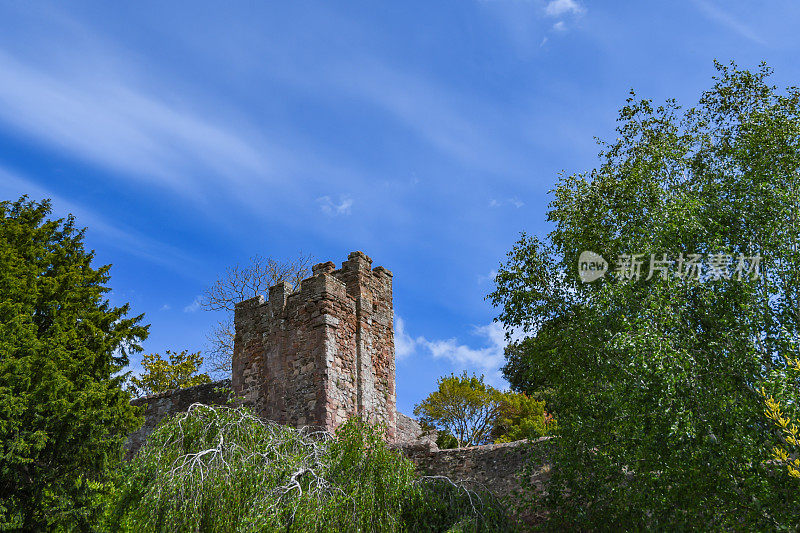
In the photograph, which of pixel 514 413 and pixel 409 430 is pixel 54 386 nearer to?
pixel 409 430

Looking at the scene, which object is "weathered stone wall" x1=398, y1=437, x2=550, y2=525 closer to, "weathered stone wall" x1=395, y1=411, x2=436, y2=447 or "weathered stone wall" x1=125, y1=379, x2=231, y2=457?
"weathered stone wall" x1=125, y1=379, x2=231, y2=457

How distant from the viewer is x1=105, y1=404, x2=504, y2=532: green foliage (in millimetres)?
8461

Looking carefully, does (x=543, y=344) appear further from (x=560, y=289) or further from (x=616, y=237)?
(x=616, y=237)

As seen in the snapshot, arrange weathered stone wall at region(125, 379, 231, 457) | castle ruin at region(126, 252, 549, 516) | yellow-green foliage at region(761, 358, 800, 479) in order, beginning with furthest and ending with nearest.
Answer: weathered stone wall at region(125, 379, 231, 457) → castle ruin at region(126, 252, 549, 516) → yellow-green foliage at region(761, 358, 800, 479)

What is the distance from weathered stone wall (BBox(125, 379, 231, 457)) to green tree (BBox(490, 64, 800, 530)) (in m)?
7.34

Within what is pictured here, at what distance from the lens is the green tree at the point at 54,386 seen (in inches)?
453

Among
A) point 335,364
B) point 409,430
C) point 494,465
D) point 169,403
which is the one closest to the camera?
point 494,465

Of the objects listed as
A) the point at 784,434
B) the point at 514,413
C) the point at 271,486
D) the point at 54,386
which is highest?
the point at 514,413

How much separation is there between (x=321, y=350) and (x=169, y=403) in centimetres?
538

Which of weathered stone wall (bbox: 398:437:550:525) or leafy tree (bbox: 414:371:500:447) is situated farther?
leafy tree (bbox: 414:371:500:447)

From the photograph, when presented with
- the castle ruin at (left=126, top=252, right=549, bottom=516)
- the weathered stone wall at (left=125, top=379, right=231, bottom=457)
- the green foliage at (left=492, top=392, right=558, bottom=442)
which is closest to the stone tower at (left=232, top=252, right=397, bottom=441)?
the castle ruin at (left=126, top=252, right=549, bottom=516)

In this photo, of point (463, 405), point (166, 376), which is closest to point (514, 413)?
point (463, 405)

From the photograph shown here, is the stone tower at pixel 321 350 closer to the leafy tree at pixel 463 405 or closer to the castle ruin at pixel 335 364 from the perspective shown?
the castle ruin at pixel 335 364

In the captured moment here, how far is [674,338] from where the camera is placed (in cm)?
896
